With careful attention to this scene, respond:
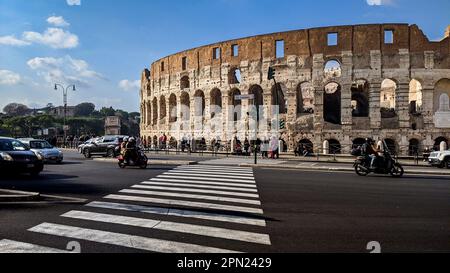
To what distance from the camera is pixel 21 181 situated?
A: 11477 millimetres

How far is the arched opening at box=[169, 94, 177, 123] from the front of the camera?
44.1 m

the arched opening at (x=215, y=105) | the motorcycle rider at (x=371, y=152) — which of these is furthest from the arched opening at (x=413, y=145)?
the arched opening at (x=215, y=105)

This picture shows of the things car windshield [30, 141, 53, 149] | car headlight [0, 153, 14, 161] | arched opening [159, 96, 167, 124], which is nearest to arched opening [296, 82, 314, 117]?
arched opening [159, 96, 167, 124]

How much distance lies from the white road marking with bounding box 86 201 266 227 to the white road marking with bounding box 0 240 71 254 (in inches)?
100

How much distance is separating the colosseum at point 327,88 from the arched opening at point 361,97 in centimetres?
10

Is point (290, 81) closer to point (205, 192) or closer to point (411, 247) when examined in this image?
point (205, 192)

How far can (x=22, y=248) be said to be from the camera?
4.70m

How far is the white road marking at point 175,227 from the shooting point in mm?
5397

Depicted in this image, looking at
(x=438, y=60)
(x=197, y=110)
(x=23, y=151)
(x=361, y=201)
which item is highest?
(x=438, y=60)

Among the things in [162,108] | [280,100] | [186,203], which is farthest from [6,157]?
[162,108]

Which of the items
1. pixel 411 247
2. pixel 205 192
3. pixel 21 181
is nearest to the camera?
pixel 411 247

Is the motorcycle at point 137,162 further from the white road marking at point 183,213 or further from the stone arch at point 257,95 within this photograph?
the stone arch at point 257,95
